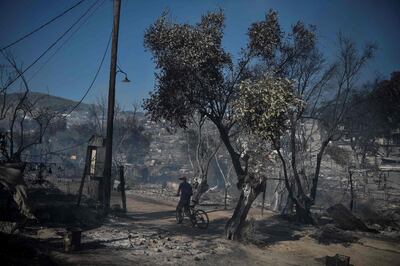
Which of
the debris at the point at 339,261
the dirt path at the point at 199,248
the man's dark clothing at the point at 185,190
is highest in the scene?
the man's dark clothing at the point at 185,190

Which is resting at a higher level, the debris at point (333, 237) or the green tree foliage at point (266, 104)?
the green tree foliage at point (266, 104)

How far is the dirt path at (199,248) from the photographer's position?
9781mm

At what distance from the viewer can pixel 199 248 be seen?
37.9ft

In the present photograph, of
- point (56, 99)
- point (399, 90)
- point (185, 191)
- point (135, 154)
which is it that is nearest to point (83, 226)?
point (185, 191)

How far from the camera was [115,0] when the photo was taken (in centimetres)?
1636

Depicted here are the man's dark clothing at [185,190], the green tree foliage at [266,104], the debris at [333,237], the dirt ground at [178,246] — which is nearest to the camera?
the dirt ground at [178,246]

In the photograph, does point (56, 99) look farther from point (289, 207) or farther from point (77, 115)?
point (289, 207)

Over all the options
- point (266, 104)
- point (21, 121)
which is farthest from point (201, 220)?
point (21, 121)

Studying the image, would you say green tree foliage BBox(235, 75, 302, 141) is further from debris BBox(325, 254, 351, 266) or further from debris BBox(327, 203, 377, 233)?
debris BBox(327, 203, 377, 233)

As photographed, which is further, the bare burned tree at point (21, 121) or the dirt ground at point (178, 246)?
the bare burned tree at point (21, 121)

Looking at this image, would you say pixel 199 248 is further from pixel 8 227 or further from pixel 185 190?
pixel 8 227

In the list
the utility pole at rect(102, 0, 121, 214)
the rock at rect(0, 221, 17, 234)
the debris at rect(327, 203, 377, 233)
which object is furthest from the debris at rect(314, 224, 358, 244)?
the rock at rect(0, 221, 17, 234)

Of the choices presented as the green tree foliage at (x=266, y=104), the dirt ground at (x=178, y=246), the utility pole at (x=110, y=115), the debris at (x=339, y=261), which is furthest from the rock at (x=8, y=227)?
the debris at (x=339, y=261)

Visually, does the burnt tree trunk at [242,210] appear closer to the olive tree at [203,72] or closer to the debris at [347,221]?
the olive tree at [203,72]
